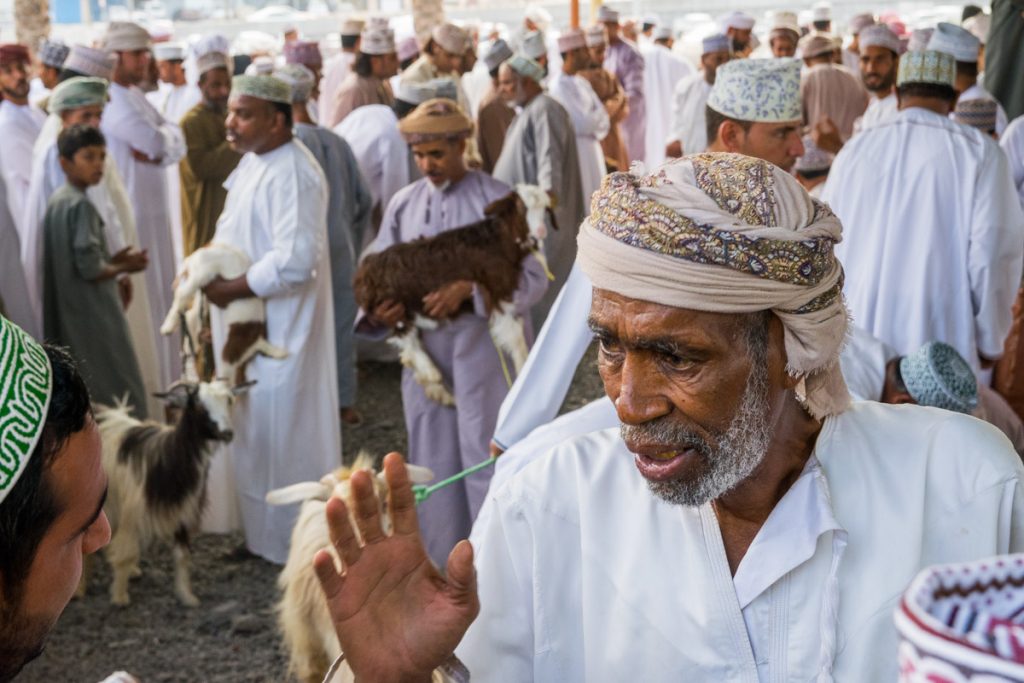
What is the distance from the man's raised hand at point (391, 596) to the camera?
1638 mm

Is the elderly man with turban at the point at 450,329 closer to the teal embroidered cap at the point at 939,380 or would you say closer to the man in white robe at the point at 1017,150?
the teal embroidered cap at the point at 939,380

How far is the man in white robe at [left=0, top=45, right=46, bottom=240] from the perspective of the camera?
7.30 meters

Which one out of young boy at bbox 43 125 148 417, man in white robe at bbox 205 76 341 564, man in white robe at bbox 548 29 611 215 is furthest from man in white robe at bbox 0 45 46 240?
man in white robe at bbox 548 29 611 215

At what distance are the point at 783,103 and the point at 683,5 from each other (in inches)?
968

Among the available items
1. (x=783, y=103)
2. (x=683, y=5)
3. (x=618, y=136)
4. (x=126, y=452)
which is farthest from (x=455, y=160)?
(x=683, y=5)

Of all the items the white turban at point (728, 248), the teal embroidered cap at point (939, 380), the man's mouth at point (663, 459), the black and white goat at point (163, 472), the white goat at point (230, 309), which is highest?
the white turban at point (728, 248)

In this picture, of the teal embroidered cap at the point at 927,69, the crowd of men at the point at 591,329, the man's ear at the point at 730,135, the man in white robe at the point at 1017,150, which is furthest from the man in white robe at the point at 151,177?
the man in white robe at the point at 1017,150

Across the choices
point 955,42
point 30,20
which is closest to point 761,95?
point 955,42

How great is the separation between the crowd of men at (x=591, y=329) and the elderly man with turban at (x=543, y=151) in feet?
0.09

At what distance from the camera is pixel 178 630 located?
4797mm

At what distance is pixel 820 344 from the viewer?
5.96ft

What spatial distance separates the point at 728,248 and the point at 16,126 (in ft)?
22.9

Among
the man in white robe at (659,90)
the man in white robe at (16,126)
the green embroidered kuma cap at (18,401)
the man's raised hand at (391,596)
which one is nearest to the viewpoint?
the green embroidered kuma cap at (18,401)

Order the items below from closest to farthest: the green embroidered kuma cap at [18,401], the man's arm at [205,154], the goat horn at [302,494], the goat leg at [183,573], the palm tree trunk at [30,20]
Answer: the green embroidered kuma cap at [18,401]
the goat horn at [302,494]
the goat leg at [183,573]
the man's arm at [205,154]
the palm tree trunk at [30,20]
